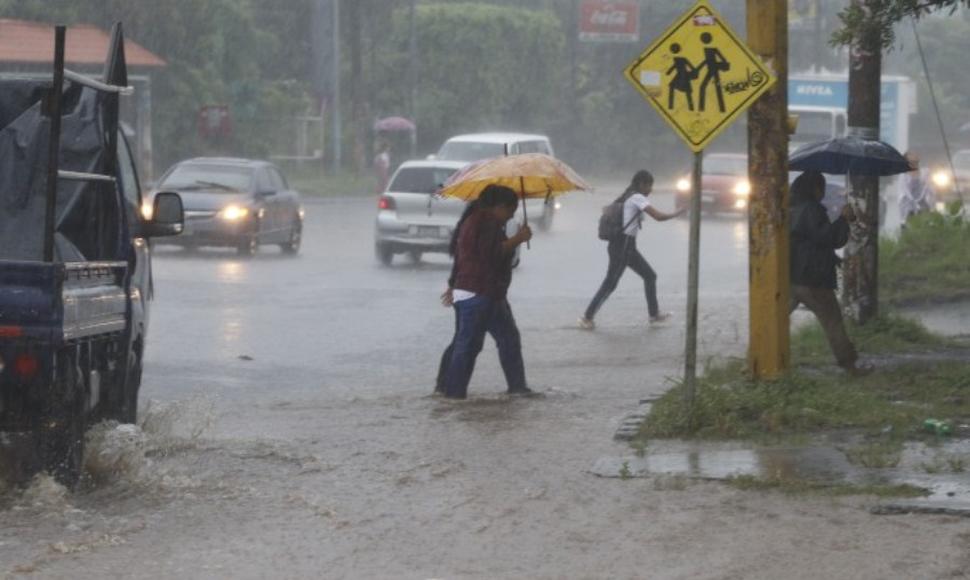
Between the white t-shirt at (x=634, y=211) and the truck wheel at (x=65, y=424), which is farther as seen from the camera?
the white t-shirt at (x=634, y=211)

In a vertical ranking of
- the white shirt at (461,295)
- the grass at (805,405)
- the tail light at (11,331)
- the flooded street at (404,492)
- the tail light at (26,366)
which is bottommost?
the flooded street at (404,492)

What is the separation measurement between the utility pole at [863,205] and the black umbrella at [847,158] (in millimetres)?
1225

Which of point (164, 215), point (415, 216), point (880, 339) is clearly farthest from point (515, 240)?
point (415, 216)

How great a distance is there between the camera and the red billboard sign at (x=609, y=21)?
7394cm

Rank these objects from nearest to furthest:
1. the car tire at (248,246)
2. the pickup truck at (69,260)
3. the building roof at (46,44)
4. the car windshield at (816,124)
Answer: the pickup truck at (69,260) → the car tire at (248,246) → the building roof at (46,44) → the car windshield at (816,124)

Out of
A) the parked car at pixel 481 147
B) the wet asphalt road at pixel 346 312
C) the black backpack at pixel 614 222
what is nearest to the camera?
the wet asphalt road at pixel 346 312

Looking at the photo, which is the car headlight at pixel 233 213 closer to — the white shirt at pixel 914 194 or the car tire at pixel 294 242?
the car tire at pixel 294 242

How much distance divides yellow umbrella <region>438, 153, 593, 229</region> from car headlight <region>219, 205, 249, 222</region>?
15.1 metres

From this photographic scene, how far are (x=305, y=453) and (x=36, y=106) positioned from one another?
2.56 metres

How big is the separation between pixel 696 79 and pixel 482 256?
102 inches

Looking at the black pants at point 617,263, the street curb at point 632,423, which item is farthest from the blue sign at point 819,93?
the street curb at point 632,423

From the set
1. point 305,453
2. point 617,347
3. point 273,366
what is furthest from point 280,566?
point 617,347

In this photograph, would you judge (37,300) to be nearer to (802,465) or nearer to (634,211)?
(802,465)

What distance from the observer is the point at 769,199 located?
Result: 11.5 meters
